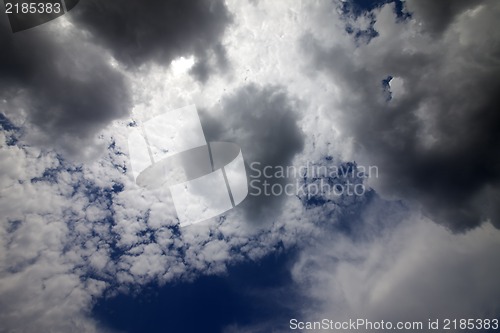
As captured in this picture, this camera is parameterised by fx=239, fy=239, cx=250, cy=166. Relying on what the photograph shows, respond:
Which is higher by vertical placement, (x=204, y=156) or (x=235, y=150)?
(x=235, y=150)

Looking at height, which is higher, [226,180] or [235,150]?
[235,150]

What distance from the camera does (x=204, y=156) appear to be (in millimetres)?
28812

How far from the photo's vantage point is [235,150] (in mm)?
33344

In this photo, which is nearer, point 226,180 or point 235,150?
point 226,180

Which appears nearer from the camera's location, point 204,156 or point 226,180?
point 204,156

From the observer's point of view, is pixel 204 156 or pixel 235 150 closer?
pixel 204 156

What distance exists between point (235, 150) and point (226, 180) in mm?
4786

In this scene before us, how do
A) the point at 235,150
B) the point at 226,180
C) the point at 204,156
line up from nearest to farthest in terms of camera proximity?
the point at 204,156
the point at 226,180
the point at 235,150

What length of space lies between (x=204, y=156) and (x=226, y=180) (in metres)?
4.45

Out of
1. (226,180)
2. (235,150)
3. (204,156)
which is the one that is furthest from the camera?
(235,150)
